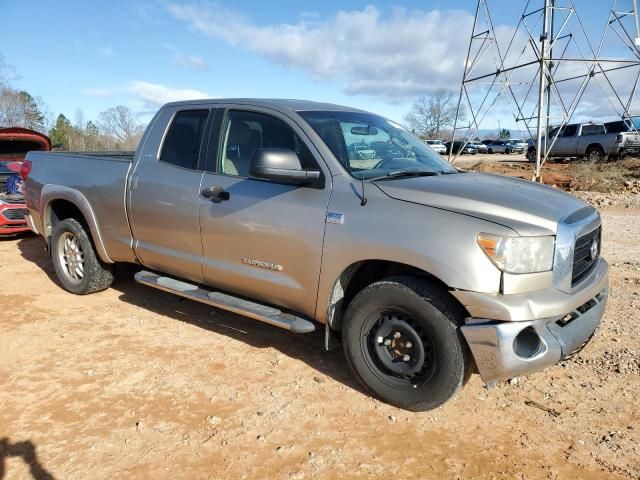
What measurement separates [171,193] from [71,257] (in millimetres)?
2096

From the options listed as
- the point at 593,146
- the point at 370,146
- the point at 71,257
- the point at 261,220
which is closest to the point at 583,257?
the point at 370,146

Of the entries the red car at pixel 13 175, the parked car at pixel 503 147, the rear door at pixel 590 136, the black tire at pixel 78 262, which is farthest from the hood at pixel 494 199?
the parked car at pixel 503 147

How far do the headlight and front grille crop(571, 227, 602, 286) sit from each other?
0.31 metres

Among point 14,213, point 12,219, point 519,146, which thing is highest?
point 519,146

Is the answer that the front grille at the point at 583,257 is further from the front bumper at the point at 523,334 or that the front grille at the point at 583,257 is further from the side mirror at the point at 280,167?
the side mirror at the point at 280,167

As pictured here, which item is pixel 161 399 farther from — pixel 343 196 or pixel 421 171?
pixel 421 171

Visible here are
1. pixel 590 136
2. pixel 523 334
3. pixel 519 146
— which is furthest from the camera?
pixel 519 146

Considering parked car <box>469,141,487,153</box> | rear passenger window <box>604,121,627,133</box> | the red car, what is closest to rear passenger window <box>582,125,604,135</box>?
rear passenger window <box>604,121,627,133</box>

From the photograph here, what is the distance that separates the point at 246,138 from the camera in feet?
13.4

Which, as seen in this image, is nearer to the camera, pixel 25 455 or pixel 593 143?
pixel 25 455

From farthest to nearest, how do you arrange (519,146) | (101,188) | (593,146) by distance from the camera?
1. (519,146)
2. (593,146)
3. (101,188)

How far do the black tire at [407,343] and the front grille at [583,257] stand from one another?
30.9 inches

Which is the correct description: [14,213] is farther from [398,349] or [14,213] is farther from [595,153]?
[595,153]

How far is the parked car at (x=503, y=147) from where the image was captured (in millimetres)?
52500
